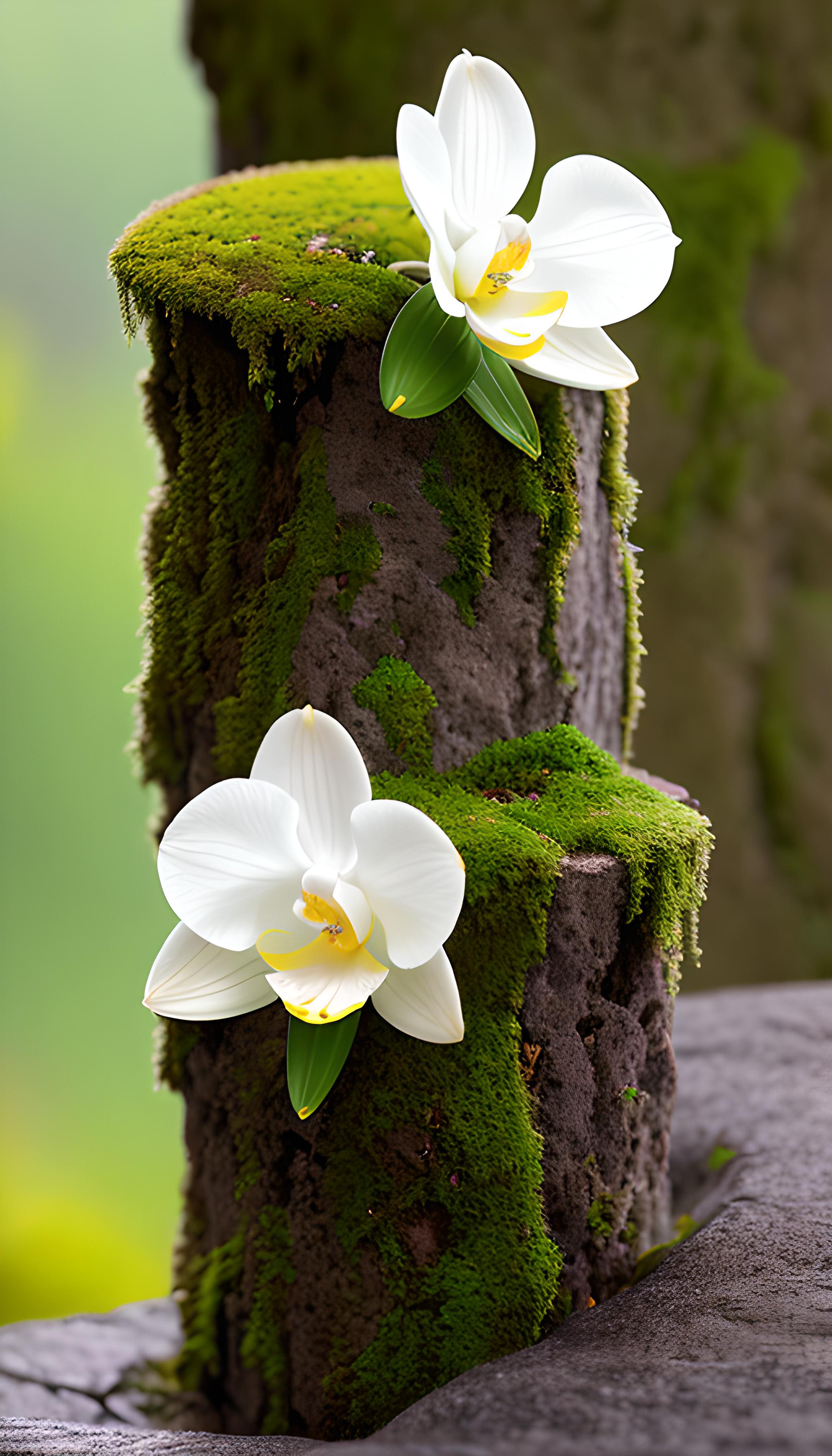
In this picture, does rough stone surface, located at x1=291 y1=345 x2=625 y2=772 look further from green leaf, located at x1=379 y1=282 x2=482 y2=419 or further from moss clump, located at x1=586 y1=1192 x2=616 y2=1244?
moss clump, located at x1=586 y1=1192 x2=616 y2=1244

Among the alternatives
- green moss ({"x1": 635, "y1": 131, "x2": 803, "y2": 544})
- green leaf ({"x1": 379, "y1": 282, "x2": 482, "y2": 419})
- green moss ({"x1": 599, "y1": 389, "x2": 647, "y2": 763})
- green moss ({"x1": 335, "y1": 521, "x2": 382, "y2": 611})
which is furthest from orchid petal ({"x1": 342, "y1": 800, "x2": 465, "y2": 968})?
green moss ({"x1": 635, "y1": 131, "x2": 803, "y2": 544})

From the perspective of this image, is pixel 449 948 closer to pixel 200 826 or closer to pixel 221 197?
pixel 200 826

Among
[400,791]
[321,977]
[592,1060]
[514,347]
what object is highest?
[514,347]

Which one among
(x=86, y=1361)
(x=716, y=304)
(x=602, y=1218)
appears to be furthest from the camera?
(x=716, y=304)

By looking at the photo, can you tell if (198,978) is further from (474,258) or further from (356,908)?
(474,258)

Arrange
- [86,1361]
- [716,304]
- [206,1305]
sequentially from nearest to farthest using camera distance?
[206,1305] → [86,1361] → [716,304]

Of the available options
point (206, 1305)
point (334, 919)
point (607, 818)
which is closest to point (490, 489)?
point (607, 818)

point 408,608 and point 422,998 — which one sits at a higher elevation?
point 408,608

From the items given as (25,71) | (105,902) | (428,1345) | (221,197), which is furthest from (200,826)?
(25,71)
